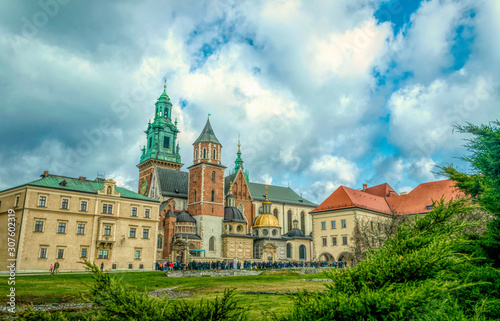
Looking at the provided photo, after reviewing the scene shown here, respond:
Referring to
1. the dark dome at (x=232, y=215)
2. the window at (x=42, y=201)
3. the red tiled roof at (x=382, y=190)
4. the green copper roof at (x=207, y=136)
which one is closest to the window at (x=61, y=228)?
the window at (x=42, y=201)

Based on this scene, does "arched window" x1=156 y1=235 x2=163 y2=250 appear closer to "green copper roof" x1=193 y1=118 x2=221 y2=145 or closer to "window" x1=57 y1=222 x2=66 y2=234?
"green copper roof" x1=193 y1=118 x2=221 y2=145

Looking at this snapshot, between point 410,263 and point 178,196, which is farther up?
point 178,196

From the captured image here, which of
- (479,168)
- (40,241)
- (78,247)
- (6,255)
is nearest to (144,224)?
(78,247)

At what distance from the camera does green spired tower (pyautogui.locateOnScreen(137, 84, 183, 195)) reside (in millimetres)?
78350

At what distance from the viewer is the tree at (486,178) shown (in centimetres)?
796

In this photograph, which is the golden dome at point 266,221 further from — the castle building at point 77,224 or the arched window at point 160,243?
the castle building at point 77,224

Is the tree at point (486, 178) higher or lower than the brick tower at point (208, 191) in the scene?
lower

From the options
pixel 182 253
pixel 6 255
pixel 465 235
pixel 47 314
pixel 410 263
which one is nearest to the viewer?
pixel 47 314

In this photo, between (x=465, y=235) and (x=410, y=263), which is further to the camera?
(x=465, y=235)

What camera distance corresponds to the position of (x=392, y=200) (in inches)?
2421

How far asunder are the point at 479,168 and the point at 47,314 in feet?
33.2

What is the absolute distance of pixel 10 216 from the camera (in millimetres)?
37281

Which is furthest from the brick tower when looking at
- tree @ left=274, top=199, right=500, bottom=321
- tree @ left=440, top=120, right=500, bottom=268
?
tree @ left=274, top=199, right=500, bottom=321

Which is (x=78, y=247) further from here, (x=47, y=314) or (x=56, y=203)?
(x=47, y=314)
